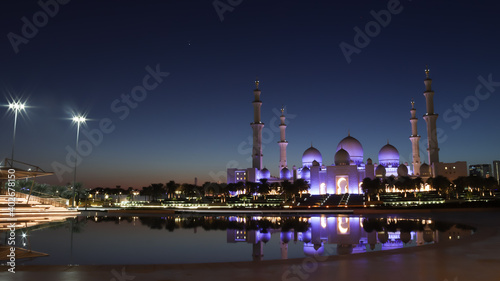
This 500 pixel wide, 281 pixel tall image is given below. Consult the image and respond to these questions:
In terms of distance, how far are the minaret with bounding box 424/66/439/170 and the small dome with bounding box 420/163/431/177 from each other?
1.04m

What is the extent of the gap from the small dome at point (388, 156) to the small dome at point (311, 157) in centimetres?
1167

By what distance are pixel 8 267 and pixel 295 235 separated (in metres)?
11.1

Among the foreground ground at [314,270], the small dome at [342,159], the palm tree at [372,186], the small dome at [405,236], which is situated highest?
the small dome at [342,159]

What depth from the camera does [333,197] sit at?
61281mm

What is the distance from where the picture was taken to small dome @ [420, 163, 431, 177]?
69.6 meters

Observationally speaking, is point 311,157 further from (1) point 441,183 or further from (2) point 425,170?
(1) point 441,183

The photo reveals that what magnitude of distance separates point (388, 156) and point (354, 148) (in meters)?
8.03

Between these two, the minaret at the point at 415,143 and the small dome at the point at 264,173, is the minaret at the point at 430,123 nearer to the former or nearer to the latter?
the minaret at the point at 415,143

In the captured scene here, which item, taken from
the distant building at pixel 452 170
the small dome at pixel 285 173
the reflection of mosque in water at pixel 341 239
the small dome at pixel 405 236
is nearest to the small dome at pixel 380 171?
the distant building at pixel 452 170

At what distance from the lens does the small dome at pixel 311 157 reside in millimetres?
81250

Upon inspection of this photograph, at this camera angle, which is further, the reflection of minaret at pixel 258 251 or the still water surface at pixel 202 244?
the still water surface at pixel 202 244

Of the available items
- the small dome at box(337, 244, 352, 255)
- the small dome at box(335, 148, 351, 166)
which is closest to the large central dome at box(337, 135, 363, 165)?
the small dome at box(335, 148, 351, 166)

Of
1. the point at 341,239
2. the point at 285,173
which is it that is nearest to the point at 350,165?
the point at 285,173

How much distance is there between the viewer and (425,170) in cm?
7012
